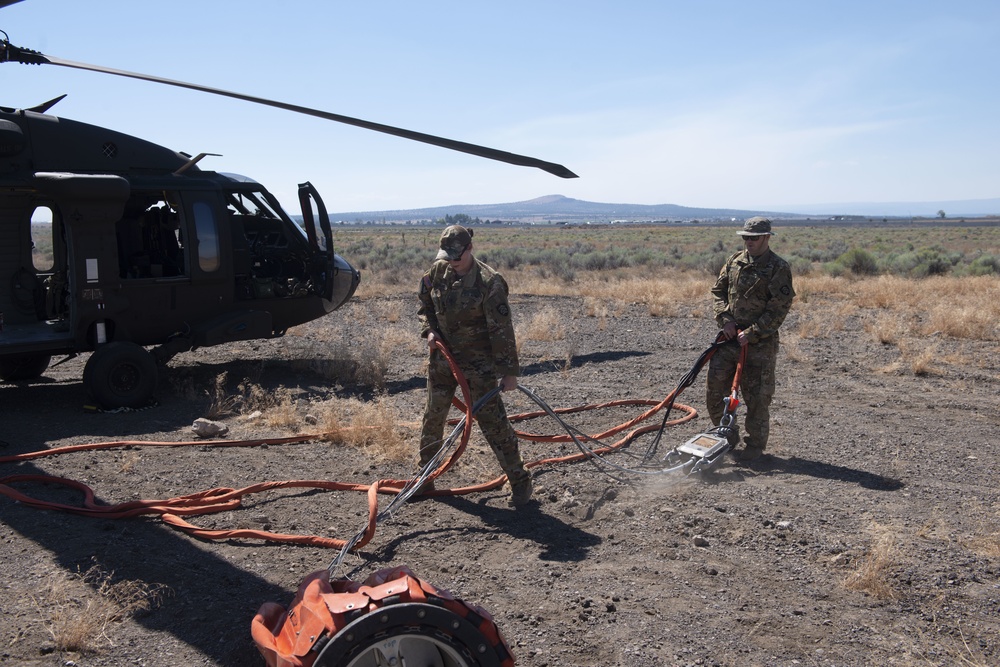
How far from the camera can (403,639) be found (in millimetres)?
2803

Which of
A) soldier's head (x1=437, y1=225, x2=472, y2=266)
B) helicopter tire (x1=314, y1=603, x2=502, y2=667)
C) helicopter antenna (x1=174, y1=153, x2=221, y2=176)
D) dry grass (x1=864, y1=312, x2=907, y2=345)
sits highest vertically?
helicopter antenna (x1=174, y1=153, x2=221, y2=176)

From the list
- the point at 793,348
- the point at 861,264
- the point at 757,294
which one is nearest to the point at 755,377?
the point at 757,294

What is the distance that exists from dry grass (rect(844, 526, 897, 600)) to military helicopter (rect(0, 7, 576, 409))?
7206mm

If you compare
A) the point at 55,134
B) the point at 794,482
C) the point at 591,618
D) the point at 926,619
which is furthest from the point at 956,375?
the point at 55,134

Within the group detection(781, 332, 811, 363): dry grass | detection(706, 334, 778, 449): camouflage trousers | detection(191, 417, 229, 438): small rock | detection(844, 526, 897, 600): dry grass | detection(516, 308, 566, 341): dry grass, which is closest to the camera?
detection(844, 526, 897, 600): dry grass

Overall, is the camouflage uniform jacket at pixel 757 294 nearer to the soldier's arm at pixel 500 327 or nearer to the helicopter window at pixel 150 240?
the soldier's arm at pixel 500 327

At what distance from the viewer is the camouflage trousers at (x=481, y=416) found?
559 cm

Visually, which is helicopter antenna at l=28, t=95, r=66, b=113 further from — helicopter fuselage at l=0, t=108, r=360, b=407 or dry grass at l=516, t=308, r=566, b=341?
dry grass at l=516, t=308, r=566, b=341

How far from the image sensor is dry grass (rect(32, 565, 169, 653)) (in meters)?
3.75

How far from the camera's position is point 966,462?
6.69 m

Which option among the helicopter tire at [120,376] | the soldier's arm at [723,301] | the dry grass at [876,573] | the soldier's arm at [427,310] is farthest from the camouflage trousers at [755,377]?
the helicopter tire at [120,376]

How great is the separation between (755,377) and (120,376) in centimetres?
642

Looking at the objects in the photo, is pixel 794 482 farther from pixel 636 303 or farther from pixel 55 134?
pixel 636 303

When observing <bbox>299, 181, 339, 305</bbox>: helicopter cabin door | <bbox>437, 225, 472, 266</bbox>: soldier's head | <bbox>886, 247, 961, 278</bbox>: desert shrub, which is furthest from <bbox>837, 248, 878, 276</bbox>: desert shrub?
<bbox>437, 225, 472, 266</bbox>: soldier's head
